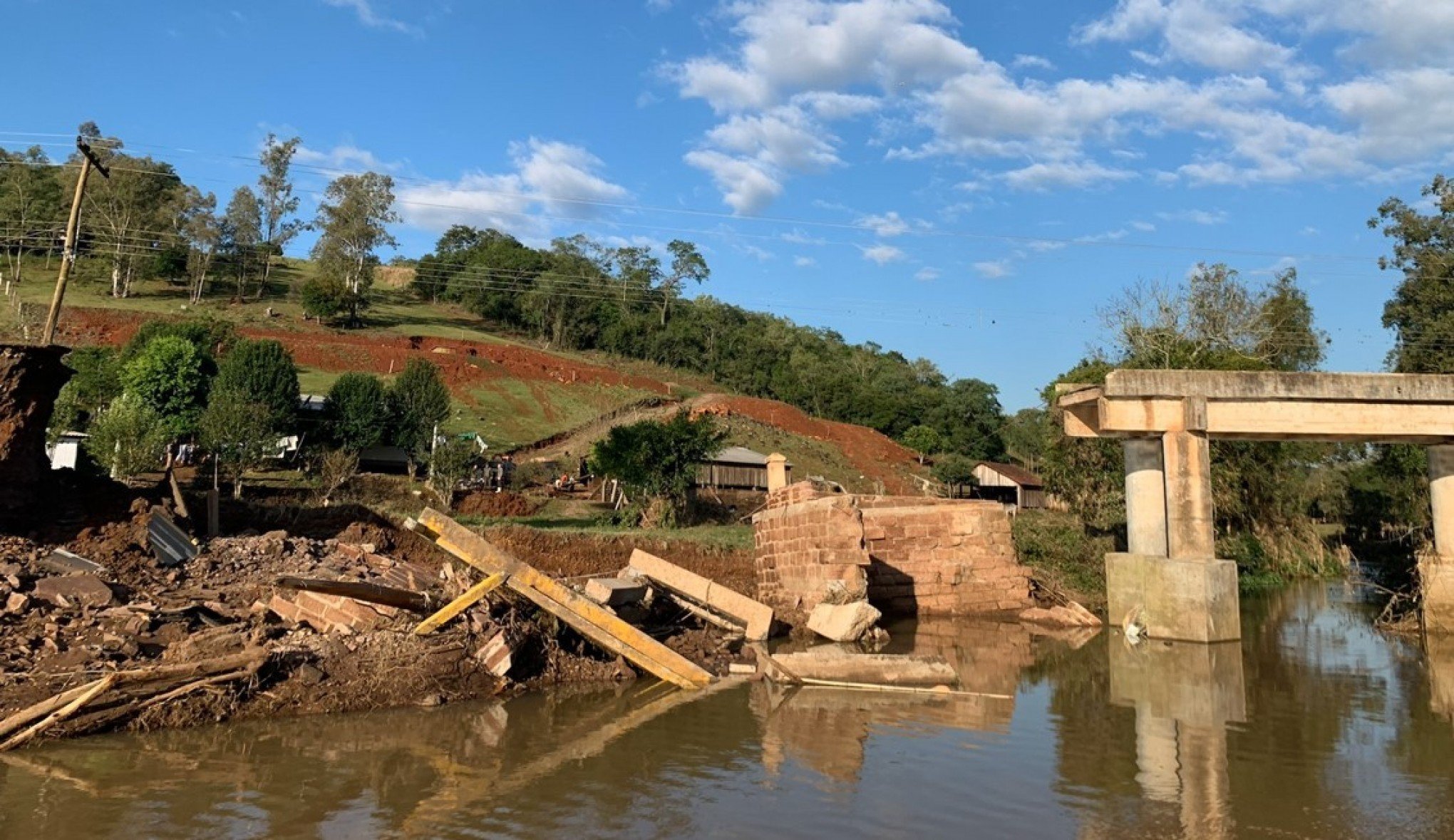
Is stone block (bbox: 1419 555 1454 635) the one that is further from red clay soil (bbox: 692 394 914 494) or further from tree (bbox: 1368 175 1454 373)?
red clay soil (bbox: 692 394 914 494)

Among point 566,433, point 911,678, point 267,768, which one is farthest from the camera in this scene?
point 566,433

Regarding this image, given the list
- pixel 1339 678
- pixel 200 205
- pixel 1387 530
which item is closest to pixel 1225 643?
pixel 1339 678

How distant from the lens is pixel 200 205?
7262 centimetres

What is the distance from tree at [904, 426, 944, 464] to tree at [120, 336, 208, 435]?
46939mm

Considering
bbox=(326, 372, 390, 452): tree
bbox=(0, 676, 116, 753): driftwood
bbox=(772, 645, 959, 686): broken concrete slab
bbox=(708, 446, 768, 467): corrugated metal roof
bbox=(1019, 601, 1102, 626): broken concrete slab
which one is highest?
bbox=(326, 372, 390, 452): tree

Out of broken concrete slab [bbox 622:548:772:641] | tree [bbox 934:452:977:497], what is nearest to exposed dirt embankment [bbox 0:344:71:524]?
broken concrete slab [bbox 622:548:772:641]

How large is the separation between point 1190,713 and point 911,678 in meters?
3.19

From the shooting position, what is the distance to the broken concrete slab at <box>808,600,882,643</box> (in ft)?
50.9

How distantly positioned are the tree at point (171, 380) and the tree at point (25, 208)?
3206 cm

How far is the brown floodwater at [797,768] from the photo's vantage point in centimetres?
670

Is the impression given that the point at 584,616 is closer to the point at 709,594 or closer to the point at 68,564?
the point at 709,594

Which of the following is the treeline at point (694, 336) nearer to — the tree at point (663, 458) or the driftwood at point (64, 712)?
the tree at point (663, 458)

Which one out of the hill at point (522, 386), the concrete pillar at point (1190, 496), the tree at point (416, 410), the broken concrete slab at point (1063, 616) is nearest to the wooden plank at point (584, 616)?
the concrete pillar at point (1190, 496)

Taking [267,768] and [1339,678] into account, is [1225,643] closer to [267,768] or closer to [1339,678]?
[1339,678]
